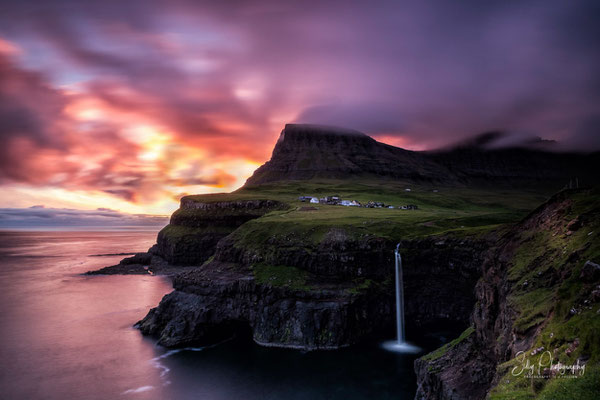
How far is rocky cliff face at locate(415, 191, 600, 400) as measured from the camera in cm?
1503

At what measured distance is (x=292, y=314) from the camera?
57.6 m

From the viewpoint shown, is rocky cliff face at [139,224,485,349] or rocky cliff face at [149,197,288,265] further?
rocky cliff face at [149,197,288,265]

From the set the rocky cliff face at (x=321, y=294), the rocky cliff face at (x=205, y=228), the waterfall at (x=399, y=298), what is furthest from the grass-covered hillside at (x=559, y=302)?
the rocky cliff face at (x=205, y=228)

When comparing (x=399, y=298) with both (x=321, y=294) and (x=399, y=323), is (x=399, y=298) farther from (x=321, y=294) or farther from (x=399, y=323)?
(x=321, y=294)

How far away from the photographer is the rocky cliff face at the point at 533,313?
15031 millimetres

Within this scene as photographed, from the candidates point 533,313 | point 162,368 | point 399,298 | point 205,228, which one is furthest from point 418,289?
point 205,228

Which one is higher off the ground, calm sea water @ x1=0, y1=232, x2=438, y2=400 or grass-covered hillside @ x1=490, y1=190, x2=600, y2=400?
grass-covered hillside @ x1=490, y1=190, x2=600, y2=400

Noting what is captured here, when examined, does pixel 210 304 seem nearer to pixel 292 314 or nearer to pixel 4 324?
pixel 292 314

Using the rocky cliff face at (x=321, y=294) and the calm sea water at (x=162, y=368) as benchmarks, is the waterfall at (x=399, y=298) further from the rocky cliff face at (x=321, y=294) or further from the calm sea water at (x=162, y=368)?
the calm sea water at (x=162, y=368)

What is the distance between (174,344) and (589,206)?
60522 mm

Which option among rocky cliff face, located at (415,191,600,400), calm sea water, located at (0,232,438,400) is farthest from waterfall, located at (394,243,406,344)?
rocky cliff face, located at (415,191,600,400)

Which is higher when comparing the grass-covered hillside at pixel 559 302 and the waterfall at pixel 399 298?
the grass-covered hillside at pixel 559 302

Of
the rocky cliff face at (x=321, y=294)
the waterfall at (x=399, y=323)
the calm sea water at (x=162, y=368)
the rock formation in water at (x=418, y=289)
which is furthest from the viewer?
the rocky cliff face at (x=321, y=294)

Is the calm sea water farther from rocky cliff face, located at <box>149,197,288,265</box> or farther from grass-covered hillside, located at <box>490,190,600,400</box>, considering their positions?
rocky cliff face, located at <box>149,197,288,265</box>
